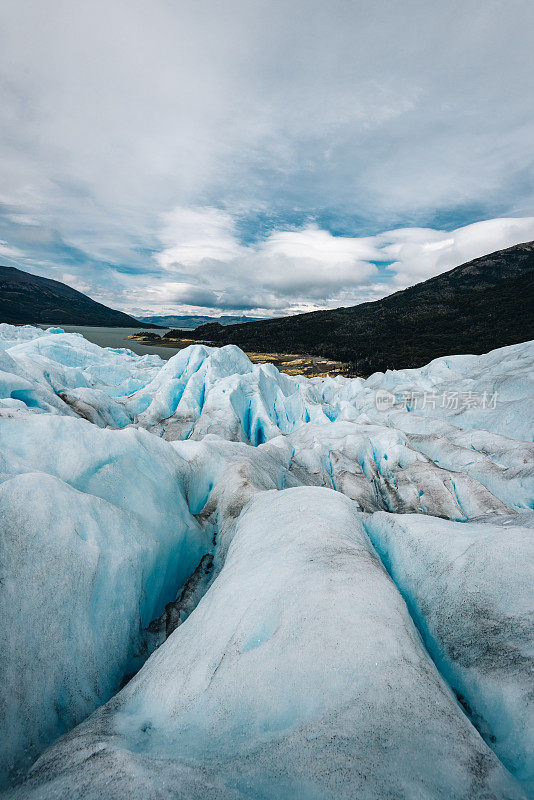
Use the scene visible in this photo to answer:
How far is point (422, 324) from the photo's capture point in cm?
11669

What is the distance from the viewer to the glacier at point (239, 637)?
8.02 ft

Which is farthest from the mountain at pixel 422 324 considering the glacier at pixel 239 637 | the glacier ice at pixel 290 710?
the glacier ice at pixel 290 710

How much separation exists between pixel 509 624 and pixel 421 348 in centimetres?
10041

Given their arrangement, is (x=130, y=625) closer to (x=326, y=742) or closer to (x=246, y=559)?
(x=246, y=559)

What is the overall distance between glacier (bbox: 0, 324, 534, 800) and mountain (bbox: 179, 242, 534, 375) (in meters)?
71.9

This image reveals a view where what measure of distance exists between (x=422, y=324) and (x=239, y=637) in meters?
132

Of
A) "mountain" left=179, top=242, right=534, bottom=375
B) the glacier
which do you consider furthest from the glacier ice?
"mountain" left=179, top=242, right=534, bottom=375

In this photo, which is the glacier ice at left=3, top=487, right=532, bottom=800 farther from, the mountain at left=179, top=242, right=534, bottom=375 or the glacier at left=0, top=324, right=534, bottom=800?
the mountain at left=179, top=242, right=534, bottom=375

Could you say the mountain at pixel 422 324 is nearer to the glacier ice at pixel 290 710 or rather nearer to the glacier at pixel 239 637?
the glacier at pixel 239 637

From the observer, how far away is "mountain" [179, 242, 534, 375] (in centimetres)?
8756

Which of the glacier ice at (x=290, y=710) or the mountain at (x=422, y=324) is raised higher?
the mountain at (x=422, y=324)

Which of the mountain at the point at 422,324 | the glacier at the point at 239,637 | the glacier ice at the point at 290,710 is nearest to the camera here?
the glacier ice at the point at 290,710

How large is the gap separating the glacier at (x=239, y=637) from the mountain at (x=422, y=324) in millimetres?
71933

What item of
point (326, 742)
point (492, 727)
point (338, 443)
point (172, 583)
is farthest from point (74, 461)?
point (338, 443)
